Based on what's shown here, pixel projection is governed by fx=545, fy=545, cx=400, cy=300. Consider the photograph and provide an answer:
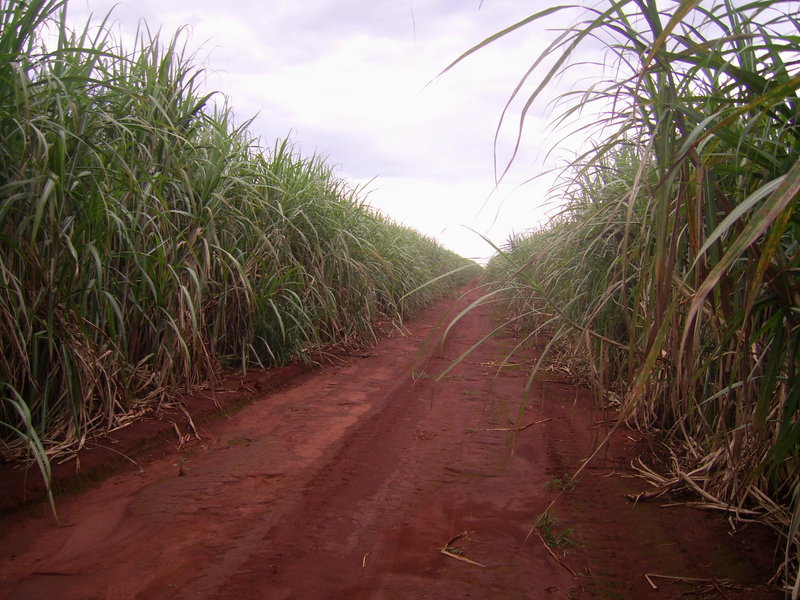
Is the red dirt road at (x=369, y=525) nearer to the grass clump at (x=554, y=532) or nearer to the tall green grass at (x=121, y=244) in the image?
the grass clump at (x=554, y=532)

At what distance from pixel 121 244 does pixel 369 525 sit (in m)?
1.94

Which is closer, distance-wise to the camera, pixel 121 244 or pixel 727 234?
pixel 727 234

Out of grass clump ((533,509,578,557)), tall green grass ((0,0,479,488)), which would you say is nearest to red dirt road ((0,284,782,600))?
grass clump ((533,509,578,557))

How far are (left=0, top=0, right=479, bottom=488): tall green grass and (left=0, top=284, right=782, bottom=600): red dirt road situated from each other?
39cm

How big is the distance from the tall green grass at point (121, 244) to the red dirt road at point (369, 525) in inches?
15.3

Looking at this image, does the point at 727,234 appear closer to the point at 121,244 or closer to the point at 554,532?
the point at 554,532

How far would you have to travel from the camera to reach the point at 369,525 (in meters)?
2.03

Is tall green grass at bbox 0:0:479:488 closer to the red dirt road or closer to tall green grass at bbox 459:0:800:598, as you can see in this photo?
the red dirt road

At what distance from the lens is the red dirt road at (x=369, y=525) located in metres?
1.65

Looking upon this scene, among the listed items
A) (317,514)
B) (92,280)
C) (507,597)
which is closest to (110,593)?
(317,514)

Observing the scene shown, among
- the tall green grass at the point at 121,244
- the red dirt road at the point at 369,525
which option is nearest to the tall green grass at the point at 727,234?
the red dirt road at the point at 369,525

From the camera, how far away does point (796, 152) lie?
1422 mm

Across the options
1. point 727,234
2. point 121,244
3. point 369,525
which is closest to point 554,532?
point 369,525

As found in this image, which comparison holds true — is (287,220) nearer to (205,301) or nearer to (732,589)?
(205,301)
